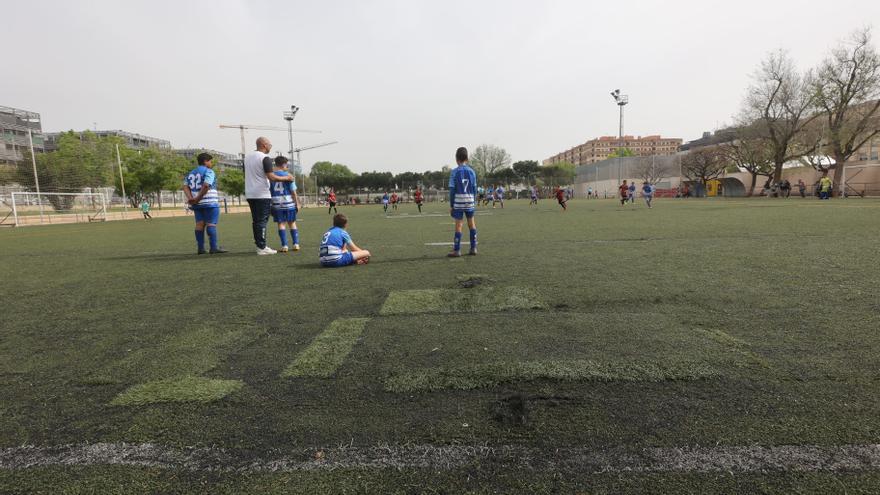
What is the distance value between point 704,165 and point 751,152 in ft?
51.2

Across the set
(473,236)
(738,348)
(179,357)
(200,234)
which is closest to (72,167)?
(200,234)

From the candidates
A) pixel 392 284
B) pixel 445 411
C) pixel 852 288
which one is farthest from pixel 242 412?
pixel 852 288

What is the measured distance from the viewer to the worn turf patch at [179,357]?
268 centimetres

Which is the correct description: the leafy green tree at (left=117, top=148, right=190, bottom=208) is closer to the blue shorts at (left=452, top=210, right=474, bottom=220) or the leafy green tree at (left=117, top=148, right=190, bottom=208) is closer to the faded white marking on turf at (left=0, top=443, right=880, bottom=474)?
the blue shorts at (left=452, top=210, right=474, bottom=220)

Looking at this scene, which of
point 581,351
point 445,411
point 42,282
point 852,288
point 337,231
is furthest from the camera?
point 337,231

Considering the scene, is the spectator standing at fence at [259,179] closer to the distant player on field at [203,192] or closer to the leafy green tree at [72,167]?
the distant player on field at [203,192]

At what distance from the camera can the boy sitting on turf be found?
634 centimetres

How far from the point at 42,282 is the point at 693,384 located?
785cm

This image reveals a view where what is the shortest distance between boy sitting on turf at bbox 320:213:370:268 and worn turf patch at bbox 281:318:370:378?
2745 millimetres

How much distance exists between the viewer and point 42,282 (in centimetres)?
596

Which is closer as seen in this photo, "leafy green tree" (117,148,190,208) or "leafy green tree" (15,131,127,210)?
"leafy green tree" (15,131,127,210)

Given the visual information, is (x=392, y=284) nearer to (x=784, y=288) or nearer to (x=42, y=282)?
(x=784, y=288)

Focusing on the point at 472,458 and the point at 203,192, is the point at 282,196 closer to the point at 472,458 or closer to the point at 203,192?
the point at 203,192

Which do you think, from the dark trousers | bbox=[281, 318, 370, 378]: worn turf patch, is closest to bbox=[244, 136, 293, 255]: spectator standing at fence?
the dark trousers
